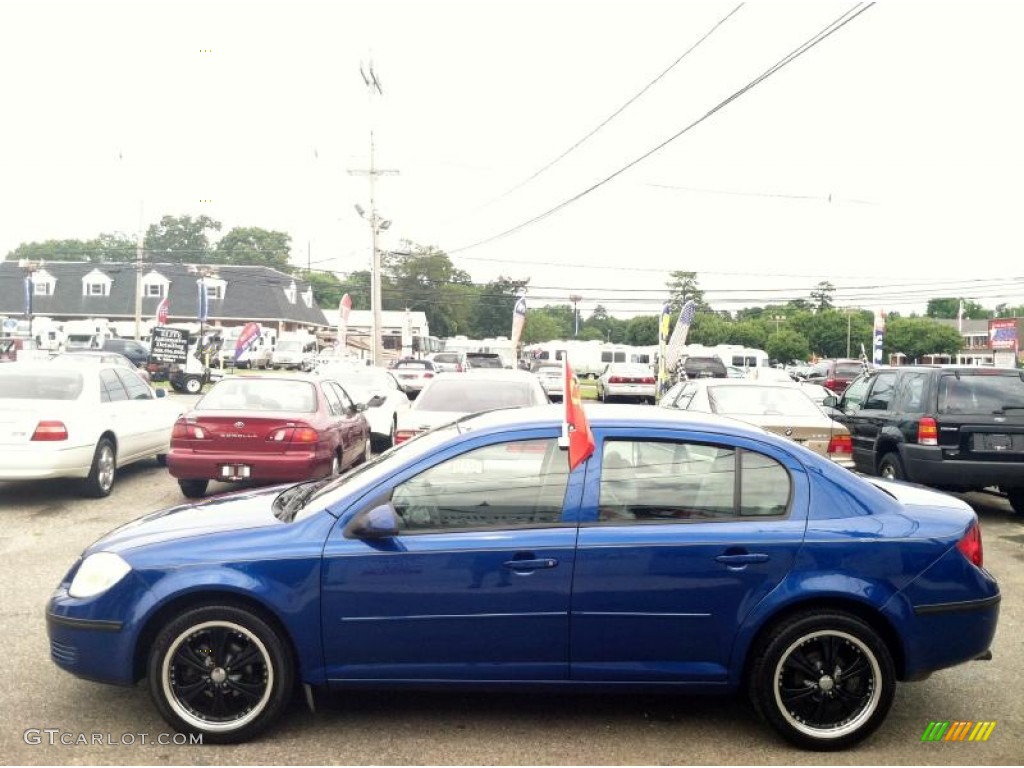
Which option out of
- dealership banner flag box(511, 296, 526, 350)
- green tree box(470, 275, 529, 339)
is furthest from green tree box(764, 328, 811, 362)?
dealership banner flag box(511, 296, 526, 350)

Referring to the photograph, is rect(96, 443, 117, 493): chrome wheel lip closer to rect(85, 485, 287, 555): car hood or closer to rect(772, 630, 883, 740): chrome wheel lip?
rect(85, 485, 287, 555): car hood

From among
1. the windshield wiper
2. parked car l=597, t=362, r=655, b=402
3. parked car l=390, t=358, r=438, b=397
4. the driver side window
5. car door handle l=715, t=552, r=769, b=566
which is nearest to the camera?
car door handle l=715, t=552, r=769, b=566

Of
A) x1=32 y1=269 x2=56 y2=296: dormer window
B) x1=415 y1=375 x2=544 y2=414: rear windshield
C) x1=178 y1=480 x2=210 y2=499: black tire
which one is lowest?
x1=178 y1=480 x2=210 y2=499: black tire

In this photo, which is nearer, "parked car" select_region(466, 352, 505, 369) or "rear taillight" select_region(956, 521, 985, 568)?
"rear taillight" select_region(956, 521, 985, 568)

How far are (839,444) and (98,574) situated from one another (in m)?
8.64

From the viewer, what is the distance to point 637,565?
409 centimetres

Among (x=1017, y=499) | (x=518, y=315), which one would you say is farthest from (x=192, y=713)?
(x=518, y=315)

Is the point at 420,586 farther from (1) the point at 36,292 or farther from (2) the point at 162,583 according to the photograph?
(1) the point at 36,292

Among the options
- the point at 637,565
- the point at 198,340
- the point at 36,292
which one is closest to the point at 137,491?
the point at 637,565

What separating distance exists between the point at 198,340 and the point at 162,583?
40498 mm

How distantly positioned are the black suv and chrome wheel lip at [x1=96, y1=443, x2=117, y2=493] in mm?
9063

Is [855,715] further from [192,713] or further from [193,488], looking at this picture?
[193,488]

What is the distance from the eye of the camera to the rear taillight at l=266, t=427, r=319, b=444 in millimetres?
9883

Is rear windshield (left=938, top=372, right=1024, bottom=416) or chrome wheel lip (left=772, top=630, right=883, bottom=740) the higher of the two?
rear windshield (left=938, top=372, right=1024, bottom=416)
